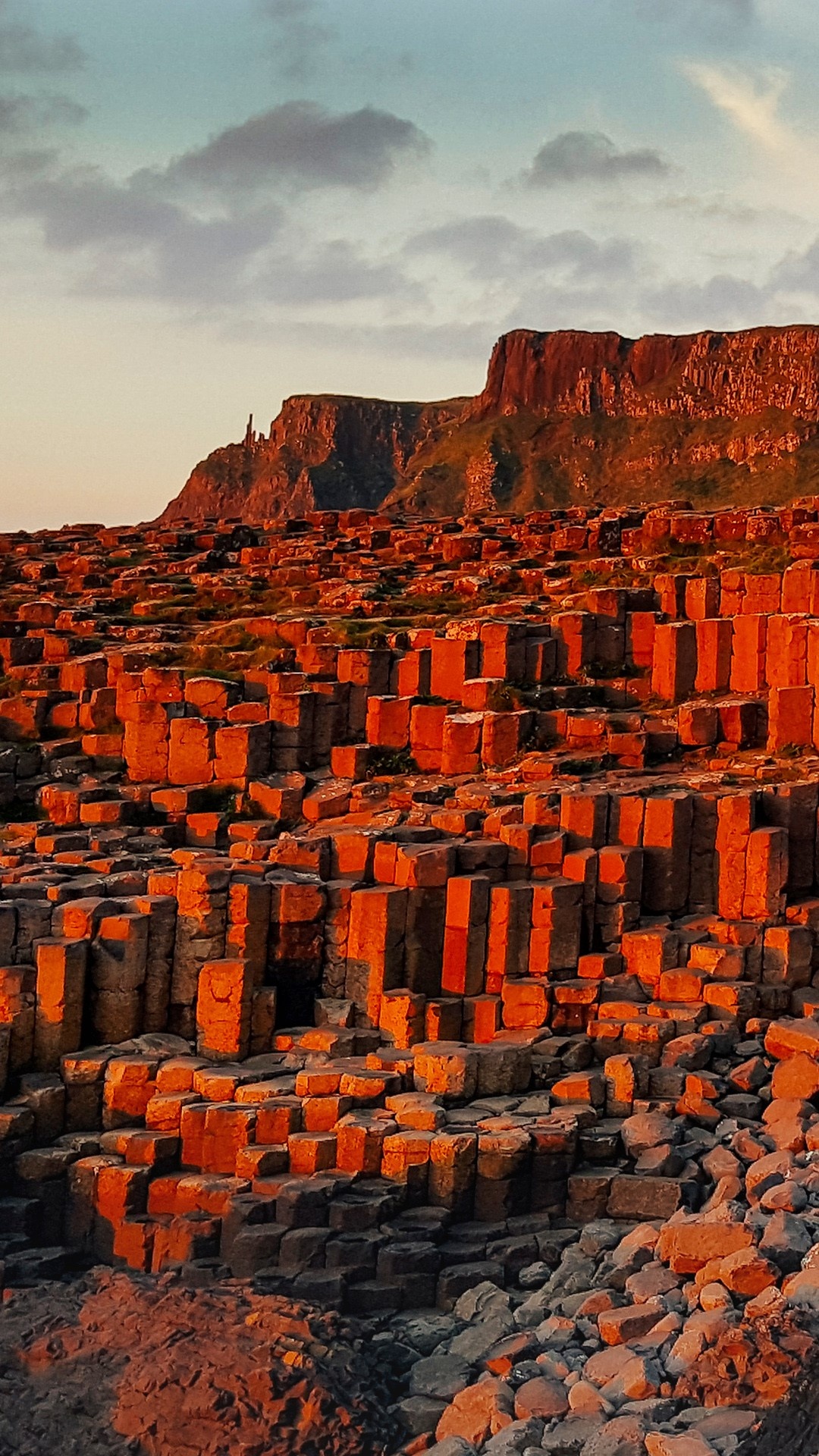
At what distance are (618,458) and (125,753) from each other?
99.3m

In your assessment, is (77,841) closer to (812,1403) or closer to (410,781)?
(410,781)

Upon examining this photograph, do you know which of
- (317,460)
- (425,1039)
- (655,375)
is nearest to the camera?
(425,1039)

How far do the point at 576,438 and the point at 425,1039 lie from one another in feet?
366

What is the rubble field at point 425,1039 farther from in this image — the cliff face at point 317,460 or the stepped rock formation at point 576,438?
the cliff face at point 317,460

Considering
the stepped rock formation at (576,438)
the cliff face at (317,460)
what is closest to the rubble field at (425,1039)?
the stepped rock formation at (576,438)

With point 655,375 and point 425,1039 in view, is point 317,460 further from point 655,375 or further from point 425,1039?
point 425,1039

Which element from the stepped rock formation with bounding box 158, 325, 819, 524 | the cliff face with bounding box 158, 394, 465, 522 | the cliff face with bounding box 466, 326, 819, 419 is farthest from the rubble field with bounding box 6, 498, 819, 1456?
the cliff face with bounding box 158, 394, 465, 522

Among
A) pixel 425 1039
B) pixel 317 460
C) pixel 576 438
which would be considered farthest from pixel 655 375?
pixel 425 1039

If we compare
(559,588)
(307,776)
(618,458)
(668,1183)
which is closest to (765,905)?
(668,1183)

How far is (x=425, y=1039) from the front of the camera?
788 inches

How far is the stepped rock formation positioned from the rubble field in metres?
69.8

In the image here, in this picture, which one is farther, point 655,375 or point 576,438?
point 655,375

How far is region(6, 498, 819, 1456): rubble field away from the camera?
46.9 feet

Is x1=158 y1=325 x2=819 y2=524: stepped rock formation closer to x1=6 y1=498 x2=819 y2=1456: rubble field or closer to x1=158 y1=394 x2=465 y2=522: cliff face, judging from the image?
x1=158 y1=394 x2=465 y2=522: cliff face
